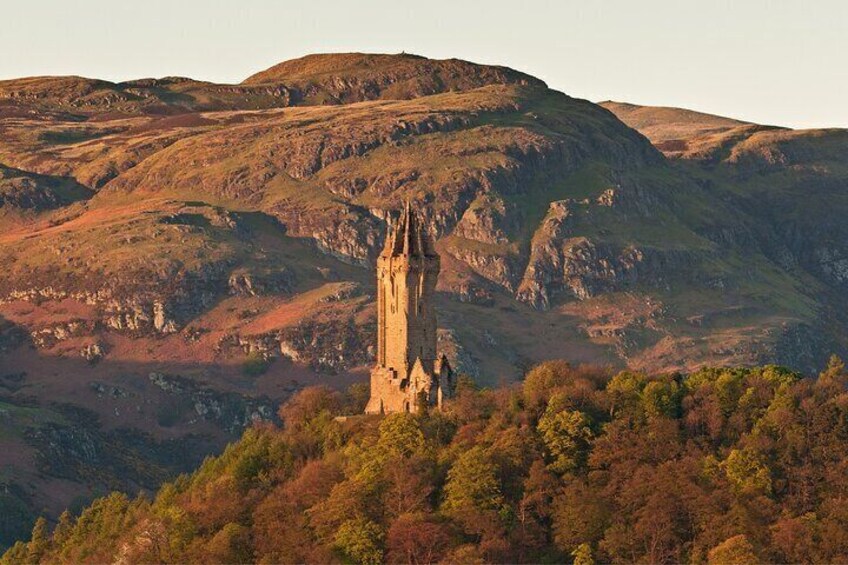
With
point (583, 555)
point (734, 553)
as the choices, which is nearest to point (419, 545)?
point (583, 555)

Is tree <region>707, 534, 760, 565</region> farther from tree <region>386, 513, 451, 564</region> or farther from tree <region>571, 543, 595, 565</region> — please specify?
tree <region>386, 513, 451, 564</region>

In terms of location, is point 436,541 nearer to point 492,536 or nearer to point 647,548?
point 492,536

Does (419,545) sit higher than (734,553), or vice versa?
(734,553)

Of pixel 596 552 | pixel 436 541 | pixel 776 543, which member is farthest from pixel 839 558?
pixel 436 541

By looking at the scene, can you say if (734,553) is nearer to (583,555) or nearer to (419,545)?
(583,555)

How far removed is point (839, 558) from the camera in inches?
7544

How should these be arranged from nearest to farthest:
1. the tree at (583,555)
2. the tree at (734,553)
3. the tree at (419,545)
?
1. the tree at (734,553)
2. the tree at (583,555)
3. the tree at (419,545)

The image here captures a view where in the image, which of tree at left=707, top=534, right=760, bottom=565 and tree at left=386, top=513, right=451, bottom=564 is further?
tree at left=386, top=513, right=451, bottom=564

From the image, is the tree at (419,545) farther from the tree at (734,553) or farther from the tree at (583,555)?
the tree at (734,553)

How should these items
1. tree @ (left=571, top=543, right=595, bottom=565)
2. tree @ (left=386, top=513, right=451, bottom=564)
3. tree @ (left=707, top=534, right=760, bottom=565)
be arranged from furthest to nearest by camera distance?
tree @ (left=386, top=513, right=451, bottom=564) < tree @ (left=571, top=543, right=595, bottom=565) < tree @ (left=707, top=534, right=760, bottom=565)

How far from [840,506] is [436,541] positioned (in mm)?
33588

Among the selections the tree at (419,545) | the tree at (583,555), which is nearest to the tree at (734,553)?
the tree at (583,555)

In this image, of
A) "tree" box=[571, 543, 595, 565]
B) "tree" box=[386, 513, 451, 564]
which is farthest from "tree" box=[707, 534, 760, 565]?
"tree" box=[386, 513, 451, 564]

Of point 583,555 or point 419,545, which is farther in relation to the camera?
point 419,545
